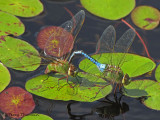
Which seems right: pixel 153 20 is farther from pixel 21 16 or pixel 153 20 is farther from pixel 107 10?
pixel 21 16

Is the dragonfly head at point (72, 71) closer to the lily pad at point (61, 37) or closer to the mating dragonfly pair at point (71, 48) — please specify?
the mating dragonfly pair at point (71, 48)

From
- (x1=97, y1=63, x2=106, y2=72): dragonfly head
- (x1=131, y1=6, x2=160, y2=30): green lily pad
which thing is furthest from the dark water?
(x1=97, y1=63, x2=106, y2=72): dragonfly head

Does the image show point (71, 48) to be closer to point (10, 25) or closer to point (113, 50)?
point (113, 50)

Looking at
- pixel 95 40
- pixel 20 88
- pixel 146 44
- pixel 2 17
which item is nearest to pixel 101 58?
pixel 95 40

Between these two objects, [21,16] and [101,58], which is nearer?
[101,58]

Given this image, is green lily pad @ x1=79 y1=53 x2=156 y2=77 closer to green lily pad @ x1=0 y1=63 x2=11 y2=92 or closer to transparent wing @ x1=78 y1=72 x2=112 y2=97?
transparent wing @ x1=78 y1=72 x2=112 y2=97

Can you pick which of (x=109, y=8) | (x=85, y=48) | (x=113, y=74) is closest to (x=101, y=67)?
(x=113, y=74)
